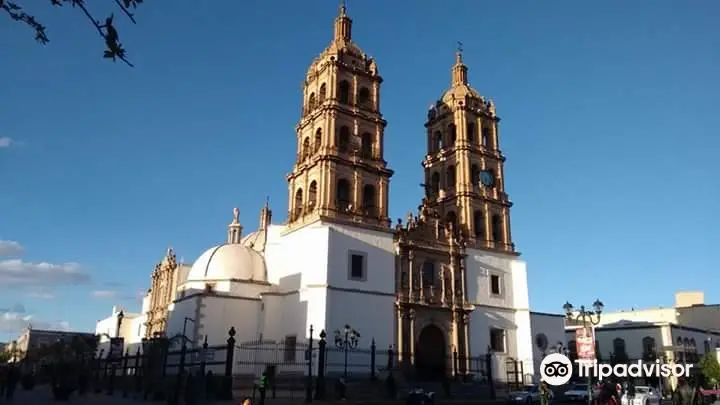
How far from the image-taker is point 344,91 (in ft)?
125

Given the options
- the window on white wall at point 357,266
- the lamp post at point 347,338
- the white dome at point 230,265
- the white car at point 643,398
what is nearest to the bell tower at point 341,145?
the window on white wall at point 357,266

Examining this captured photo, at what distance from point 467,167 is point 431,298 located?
1035 centimetres

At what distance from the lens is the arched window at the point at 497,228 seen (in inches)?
1625

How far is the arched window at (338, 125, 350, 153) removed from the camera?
119 feet

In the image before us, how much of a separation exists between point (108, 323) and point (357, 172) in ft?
188

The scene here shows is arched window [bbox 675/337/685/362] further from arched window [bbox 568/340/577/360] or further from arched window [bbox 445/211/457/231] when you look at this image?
arched window [bbox 445/211/457/231]

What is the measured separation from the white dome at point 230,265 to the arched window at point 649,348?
33361 mm

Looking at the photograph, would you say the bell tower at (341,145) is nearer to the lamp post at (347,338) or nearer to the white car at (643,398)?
the lamp post at (347,338)

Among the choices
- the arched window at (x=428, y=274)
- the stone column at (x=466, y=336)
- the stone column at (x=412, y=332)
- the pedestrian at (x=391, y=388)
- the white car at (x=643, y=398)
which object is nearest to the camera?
the white car at (x=643, y=398)

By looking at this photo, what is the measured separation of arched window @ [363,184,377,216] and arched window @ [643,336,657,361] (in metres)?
29.8

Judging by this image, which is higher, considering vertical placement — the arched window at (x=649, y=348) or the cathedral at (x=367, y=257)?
the cathedral at (x=367, y=257)

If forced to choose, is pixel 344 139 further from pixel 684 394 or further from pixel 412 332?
pixel 684 394

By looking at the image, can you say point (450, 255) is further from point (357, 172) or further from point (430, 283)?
point (357, 172)

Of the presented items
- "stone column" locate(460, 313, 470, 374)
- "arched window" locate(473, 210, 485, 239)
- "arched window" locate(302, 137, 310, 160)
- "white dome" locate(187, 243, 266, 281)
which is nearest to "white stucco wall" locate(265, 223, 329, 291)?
"white dome" locate(187, 243, 266, 281)
